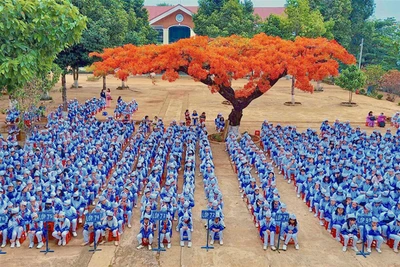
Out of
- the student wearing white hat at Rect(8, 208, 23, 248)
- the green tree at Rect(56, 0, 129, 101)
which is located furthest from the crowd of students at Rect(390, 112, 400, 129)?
the student wearing white hat at Rect(8, 208, 23, 248)

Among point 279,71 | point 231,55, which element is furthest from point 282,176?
point 231,55

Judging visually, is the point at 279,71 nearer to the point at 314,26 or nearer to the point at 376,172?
the point at 376,172

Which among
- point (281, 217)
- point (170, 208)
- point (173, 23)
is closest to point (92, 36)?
point (170, 208)

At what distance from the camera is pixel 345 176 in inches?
498

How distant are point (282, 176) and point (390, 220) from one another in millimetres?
5054

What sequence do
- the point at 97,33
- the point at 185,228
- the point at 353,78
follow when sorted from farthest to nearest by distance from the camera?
the point at 353,78 → the point at 97,33 → the point at 185,228

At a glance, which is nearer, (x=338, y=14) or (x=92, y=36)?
(x=92, y=36)

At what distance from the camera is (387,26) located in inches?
1848

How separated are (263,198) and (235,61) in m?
7.58

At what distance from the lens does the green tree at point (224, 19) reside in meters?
38.1

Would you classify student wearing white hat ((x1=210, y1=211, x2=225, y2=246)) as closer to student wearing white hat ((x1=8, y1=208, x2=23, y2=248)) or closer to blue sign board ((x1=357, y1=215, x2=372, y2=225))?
blue sign board ((x1=357, y1=215, x2=372, y2=225))

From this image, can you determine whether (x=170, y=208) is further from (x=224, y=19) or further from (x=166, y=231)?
(x=224, y=19)

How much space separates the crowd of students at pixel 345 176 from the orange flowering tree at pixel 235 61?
8.34ft

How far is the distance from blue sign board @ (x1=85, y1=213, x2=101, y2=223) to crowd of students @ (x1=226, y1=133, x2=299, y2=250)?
Answer: 3792 millimetres
